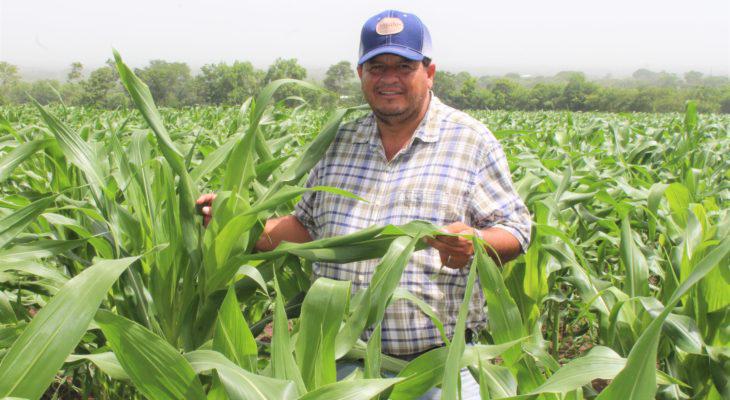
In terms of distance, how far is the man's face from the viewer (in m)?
1.71

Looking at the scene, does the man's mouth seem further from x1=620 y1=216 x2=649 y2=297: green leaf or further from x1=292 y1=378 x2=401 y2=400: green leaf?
x1=292 y1=378 x2=401 y2=400: green leaf

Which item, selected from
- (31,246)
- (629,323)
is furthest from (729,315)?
(31,246)

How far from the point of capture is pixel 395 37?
1.68 m

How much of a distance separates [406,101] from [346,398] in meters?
1.05

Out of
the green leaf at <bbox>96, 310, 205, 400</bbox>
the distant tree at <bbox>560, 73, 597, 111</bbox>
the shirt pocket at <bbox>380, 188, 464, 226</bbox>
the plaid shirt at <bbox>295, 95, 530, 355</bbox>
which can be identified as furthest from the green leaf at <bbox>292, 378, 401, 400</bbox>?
the distant tree at <bbox>560, 73, 597, 111</bbox>

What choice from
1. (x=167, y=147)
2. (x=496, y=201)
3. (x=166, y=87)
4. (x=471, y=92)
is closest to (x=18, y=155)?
(x=167, y=147)

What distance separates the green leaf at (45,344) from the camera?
862mm

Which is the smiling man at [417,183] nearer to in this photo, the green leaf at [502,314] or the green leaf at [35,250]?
the green leaf at [502,314]

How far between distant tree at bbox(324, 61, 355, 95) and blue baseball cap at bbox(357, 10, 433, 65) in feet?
3.12

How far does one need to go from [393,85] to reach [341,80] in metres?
28.6

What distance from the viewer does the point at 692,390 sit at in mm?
1669

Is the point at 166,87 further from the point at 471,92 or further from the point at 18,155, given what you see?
the point at 18,155

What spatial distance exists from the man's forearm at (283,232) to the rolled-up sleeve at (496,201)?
0.54 m

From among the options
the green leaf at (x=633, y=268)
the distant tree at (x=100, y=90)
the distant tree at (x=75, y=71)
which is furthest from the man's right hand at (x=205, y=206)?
the distant tree at (x=100, y=90)
